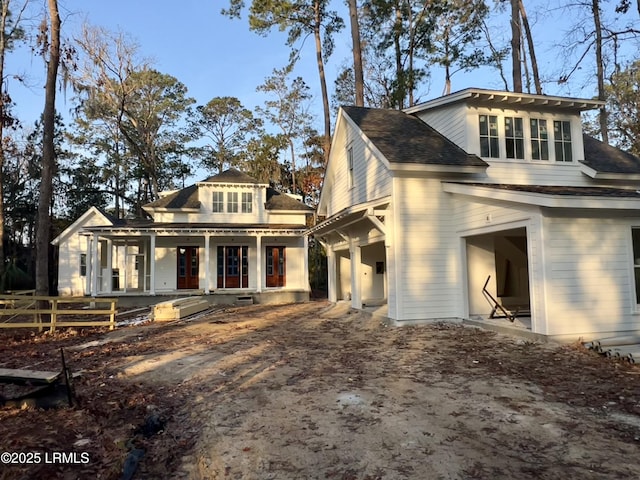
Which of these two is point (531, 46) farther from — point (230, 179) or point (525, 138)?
point (230, 179)

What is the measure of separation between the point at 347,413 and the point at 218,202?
59.3 feet

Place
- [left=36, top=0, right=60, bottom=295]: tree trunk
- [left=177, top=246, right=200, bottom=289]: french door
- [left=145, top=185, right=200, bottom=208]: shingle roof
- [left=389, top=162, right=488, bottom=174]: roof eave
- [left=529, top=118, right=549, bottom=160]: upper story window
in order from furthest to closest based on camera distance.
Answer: [left=145, top=185, right=200, bottom=208]: shingle roof, [left=177, top=246, right=200, bottom=289]: french door, [left=36, top=0, right=60, bottom=295]: tree trunk, [left=529, top=118, right=549, bottom=160]: upper story window, [left=389, top=162, right=488, bottom=174]: roof eave

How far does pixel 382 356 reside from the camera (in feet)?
24.7

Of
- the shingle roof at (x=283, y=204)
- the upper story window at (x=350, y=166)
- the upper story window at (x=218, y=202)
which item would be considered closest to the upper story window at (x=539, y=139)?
the upper story window at (x=350, y=166)

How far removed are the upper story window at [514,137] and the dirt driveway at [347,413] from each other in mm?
5767

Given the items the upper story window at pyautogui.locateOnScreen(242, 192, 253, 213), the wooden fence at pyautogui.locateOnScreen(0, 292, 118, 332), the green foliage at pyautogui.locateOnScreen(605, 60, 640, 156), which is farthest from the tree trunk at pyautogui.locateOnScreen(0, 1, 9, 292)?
the green foliage at pyautogui.locateOnScreen(605, 60, 640, 156)

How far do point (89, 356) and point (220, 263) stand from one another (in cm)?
1289

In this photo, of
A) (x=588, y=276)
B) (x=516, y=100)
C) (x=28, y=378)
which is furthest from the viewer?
(x=516, y=100)

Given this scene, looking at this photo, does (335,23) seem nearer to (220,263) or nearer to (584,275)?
(220,263)

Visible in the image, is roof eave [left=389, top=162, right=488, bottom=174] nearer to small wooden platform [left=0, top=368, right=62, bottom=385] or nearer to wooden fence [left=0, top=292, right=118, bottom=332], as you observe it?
wooden fence [left=0, top=292, right=118, bottom=332]

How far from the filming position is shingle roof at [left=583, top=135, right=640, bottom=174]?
12078mm

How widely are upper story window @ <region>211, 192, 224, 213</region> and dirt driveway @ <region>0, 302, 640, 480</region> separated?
13.3 m

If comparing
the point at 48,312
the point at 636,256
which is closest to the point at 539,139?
the point at 636,256

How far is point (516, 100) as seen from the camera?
37.8 ft
